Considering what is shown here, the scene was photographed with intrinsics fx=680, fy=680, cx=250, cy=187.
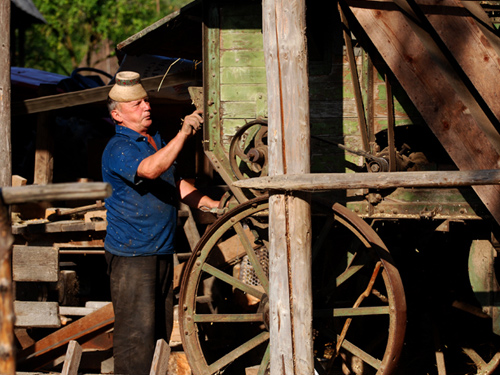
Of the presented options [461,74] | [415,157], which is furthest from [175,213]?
[461,74]

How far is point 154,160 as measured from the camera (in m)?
4.73

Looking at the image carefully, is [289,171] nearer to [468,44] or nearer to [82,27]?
[468,44]

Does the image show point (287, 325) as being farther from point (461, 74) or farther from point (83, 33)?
point (83, 33)

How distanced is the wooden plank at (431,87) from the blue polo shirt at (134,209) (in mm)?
1875

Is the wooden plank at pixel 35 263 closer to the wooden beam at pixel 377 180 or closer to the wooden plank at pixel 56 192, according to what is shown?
the wooden beam at pixel 377 180

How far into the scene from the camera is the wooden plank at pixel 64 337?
225 inches

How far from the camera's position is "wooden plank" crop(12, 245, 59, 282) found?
5.81m

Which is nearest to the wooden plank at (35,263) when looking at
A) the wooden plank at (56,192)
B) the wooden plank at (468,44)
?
the wooden plank at (56,192)

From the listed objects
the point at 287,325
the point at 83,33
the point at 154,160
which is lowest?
the point at 287,325

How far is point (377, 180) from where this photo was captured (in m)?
4.07

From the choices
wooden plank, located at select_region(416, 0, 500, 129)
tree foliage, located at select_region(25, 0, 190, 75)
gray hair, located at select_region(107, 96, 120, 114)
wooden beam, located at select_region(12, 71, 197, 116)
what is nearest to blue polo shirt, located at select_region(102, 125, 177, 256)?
gray hair, located at select_region(107, 96, 120, 114)

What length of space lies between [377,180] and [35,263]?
324cm

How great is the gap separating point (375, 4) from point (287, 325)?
2211 millimetres

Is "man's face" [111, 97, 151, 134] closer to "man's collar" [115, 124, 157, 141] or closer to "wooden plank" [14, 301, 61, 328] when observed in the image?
"man's collar" [115, 124, 157, 141]
